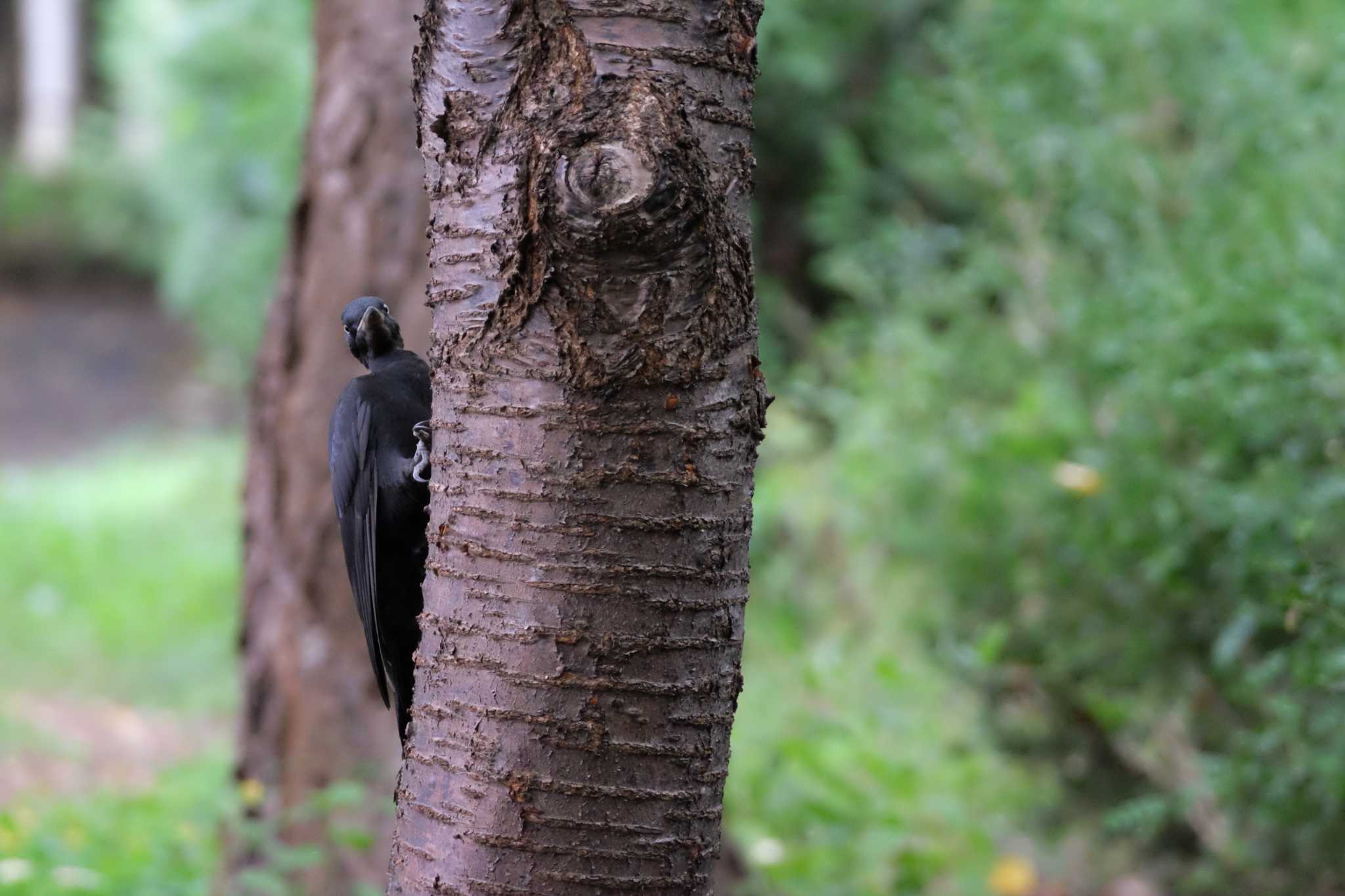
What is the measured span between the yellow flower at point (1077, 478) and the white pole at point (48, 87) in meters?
20.5

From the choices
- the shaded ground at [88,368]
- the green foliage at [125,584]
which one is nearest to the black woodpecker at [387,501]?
the green foliage at [125,584]

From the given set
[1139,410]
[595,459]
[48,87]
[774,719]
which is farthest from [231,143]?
[48,87]

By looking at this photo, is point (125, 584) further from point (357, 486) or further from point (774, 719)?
point (357, 486)

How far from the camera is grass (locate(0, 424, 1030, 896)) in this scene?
151 inches

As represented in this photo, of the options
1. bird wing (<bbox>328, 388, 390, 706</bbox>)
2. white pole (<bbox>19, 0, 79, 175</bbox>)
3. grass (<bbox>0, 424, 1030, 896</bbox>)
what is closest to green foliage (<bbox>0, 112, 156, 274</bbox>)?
white pole (<bbox>19, 0, 79, 175</bbox>)

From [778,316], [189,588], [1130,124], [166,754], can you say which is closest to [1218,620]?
[1130,124]

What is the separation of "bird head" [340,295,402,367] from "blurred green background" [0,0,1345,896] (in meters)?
1.04

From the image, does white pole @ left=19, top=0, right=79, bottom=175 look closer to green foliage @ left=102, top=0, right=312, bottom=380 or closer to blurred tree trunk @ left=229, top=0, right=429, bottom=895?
green foliage @ left=102, top=0, right=312, bottom=380

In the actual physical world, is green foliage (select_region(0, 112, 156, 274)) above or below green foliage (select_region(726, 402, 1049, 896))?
above

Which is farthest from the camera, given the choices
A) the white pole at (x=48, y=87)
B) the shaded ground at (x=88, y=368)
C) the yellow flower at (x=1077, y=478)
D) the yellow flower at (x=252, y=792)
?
the white pole at (x=48, y=87)

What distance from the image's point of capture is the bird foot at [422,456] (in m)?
2.56

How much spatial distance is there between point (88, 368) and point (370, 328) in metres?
18.0

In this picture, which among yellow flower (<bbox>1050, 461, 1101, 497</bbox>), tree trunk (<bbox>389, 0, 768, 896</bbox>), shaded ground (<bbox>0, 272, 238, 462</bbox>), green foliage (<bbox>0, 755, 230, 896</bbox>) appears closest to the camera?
tree trunk (<bbox>389, 0, 768, 896</bbox>)

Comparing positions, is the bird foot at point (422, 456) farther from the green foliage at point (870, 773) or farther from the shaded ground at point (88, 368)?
the shaded ground at point (88, 368)
